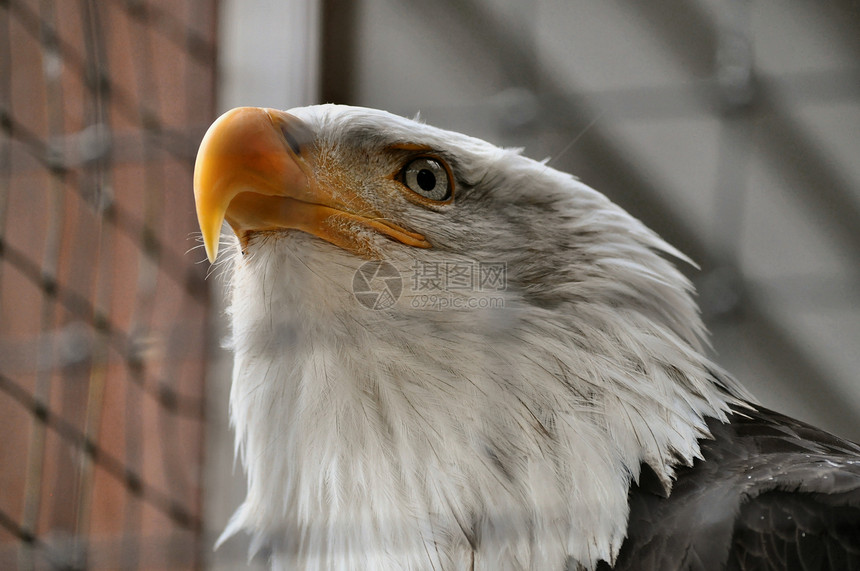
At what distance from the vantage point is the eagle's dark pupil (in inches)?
42.5

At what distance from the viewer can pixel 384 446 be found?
38.6 inches

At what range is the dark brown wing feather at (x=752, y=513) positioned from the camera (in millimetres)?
783

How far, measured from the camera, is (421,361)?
3.22 ft

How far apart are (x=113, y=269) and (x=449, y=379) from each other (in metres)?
1.34

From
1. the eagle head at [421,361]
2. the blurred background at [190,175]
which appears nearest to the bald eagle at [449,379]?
the eagle head at [421,361]

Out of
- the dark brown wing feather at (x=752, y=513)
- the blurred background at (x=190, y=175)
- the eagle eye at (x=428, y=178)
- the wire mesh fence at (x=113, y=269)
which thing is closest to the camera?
the dark brown wing feather at (x=752, y=513)

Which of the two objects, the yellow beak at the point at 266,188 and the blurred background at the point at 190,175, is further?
the blurred background at the point at 190,175

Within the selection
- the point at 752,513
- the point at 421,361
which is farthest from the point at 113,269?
the point at 752,513

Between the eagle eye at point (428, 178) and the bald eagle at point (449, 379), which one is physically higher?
the eagle eye at point (428, 178)

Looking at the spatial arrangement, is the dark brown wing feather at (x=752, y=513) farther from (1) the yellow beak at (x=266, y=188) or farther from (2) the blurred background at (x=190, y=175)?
(2) the blurred background at (x=190, y=175)

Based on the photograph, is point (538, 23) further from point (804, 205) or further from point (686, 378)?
point (686, 378)

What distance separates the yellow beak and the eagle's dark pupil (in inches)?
2.9

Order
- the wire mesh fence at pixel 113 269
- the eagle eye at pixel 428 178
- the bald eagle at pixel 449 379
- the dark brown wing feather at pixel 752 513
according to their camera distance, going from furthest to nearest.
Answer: the wire mesh fence at pixel 113 269, the eagle eye at pixel 428 178, the bald eagle at pixel 449 379, the dark brown wing feather at pixel 752 513

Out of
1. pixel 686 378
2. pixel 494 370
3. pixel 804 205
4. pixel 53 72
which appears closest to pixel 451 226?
pixel 494 370
